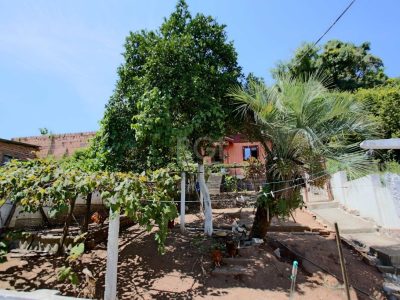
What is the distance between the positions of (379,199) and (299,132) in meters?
5.53

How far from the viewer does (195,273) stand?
6.07 meters

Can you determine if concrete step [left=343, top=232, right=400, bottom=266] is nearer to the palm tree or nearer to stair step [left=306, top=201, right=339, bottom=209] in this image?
the palm tree

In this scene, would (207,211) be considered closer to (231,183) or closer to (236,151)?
(231,183)

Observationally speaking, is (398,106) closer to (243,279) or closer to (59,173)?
(243,279)

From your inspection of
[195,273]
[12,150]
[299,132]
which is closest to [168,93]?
[299,132]

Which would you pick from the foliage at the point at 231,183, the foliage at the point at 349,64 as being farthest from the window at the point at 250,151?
the foliage at the point at 349,64

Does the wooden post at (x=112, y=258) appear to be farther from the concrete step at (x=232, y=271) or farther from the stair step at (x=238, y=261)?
the stair step at (x=238, y=261)

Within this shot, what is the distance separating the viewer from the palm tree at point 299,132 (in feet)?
19.4

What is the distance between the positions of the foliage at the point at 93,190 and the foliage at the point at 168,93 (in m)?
2.11

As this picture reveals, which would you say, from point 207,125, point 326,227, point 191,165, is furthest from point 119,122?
point 326,227

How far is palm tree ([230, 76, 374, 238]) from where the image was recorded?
5.91 metres

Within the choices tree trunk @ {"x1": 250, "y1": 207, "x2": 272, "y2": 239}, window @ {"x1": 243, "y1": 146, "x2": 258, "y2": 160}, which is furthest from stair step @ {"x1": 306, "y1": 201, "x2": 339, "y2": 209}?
window @ {"x1": 243, "y1": 146, "x2": 258, "y2": 160}

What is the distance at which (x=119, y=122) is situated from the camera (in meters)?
7.49

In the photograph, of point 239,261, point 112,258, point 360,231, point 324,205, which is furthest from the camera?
point 324,205
